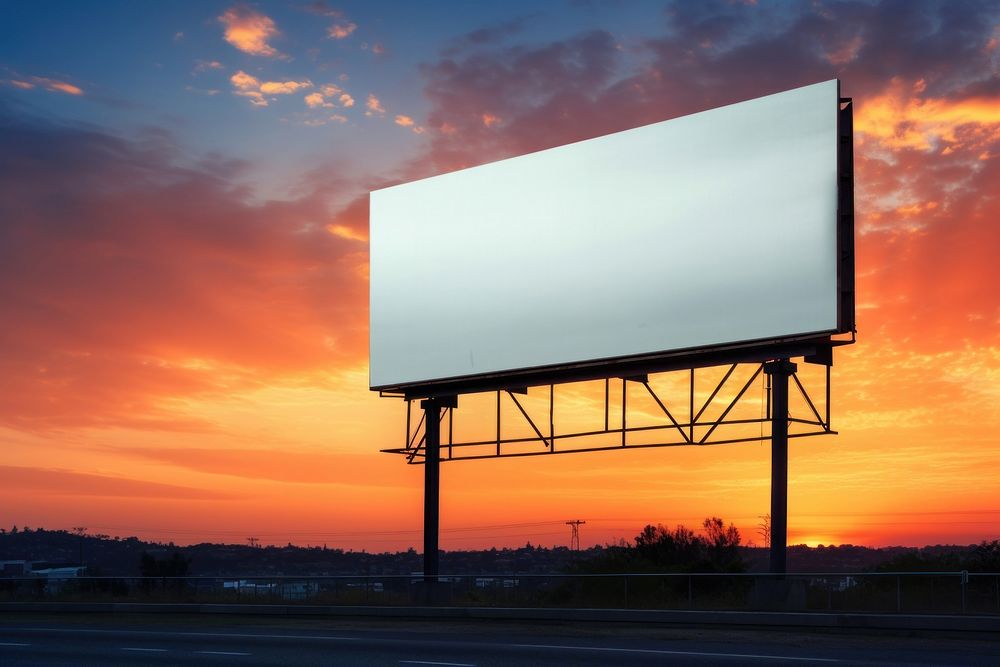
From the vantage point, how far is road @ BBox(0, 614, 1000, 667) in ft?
57.6

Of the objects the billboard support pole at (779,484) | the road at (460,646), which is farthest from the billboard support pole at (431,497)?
the billboard support pole at (779,484)

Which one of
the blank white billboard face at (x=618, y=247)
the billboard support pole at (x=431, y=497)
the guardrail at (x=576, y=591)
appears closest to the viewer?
the guardrail at (x=576, y=591)

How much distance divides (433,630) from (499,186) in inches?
617

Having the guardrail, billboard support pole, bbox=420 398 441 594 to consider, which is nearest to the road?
the guardrail

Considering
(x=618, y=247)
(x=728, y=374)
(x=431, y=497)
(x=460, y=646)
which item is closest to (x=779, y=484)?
(x=728, y=374)

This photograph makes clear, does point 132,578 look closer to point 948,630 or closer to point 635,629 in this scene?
point 635,629

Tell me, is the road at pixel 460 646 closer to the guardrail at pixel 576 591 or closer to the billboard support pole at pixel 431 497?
the guardrail at pixel 576 591

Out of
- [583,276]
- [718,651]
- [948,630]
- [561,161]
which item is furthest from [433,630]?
[561,161]

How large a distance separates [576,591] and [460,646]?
35.2 feet

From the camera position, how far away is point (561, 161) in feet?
114

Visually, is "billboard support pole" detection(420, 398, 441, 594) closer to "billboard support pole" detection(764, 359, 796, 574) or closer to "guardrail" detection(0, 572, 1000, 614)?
"guardrail" detection(0, 572, 1000, 614)

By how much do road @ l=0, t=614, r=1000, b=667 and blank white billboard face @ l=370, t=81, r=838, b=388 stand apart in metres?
8.86

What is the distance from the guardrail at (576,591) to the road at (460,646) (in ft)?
7.42

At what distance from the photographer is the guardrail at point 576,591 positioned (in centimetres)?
2395
